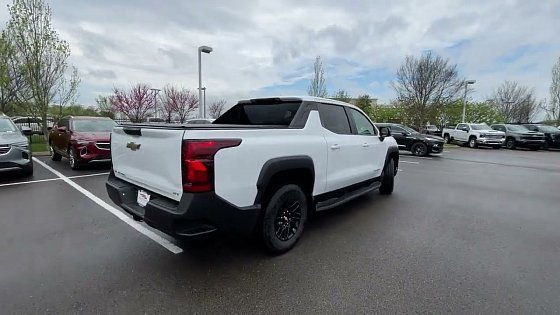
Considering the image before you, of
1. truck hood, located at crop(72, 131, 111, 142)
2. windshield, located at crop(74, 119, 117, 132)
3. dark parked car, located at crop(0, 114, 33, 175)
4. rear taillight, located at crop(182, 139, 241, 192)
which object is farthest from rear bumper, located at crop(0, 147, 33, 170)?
rear taillight, located at crop(182, 139, 241, 192)

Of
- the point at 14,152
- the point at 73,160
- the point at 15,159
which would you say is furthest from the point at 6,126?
the point at 73,160

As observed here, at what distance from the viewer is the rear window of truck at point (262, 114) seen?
4242mm

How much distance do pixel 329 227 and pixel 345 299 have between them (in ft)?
5.88

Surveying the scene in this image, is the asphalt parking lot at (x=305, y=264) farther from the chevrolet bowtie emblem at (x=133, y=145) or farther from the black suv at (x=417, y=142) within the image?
the black suv at (x=417, y=142)

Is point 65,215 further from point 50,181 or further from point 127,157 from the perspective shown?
point 50,181

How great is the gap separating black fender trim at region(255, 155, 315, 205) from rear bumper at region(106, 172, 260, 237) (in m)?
0.19

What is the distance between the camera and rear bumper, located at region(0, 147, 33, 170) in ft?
22.8

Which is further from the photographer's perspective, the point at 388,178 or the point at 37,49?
the point at 37,49

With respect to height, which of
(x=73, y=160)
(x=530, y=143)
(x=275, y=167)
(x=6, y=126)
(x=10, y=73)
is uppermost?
(x=10, y=73)

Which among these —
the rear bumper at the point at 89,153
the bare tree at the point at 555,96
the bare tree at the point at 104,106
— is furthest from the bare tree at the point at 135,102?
the bare tree at the point at 555,96

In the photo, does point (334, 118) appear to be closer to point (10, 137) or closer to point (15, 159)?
point (15, 159)

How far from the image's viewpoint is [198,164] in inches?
104

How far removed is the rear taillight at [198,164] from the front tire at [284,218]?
0.89 m

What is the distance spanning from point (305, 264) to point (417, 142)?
1366 centimetres
